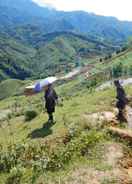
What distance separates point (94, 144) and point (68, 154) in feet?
4.19

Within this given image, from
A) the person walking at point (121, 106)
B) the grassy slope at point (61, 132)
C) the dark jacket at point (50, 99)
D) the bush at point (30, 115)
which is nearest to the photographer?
the grassy slope at point (61, 132)

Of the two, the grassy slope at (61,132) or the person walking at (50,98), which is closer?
the grassy slope at (61,132)

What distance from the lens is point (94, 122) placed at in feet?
64.9

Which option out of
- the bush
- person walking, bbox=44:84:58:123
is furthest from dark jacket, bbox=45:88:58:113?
the bush

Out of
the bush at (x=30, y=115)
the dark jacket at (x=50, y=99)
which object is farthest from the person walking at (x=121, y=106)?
the bush at (x=30, y=115)

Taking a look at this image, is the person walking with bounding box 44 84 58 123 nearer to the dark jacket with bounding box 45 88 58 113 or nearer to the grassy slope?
the dark jacket with bounding box 45 88 58 113

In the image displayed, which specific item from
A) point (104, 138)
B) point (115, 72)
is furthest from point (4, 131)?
point (115, 72)

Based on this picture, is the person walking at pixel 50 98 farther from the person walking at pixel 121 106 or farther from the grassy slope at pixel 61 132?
the person walking at pixel 121 106

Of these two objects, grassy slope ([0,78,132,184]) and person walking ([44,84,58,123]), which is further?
person walking ([44,84,58,123])

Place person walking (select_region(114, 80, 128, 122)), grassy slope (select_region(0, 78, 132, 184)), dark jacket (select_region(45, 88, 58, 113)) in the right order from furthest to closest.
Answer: dark jacket (select_region(45, 88, 58, 113)), person walking (select_region(114, 80, 128, 122)), grassy slope (select_region(0, 78, 132, 184))

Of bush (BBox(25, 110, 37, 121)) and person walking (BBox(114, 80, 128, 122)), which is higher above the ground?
person walking (BBox(114, 80, 128, 122))

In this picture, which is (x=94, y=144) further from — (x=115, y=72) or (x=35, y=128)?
(x=115, y=72)

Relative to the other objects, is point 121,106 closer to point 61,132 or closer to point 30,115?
point 61,132

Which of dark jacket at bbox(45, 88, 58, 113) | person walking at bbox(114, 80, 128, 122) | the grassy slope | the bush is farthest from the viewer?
the bush
